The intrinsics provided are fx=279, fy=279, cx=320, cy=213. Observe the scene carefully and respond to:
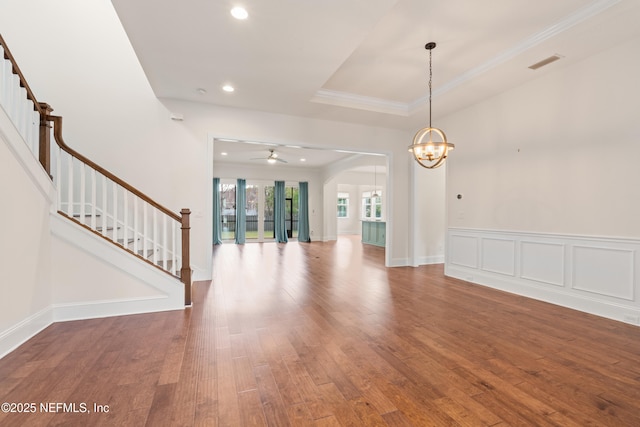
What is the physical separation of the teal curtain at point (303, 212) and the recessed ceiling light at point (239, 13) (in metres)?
8.94

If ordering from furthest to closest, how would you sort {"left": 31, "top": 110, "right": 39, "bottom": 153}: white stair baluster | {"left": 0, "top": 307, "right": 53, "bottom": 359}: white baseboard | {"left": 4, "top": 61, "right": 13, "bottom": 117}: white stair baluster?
{"left": 31, "top": 110, "right": 39, "bottom": 153}: white stair baluster < {"left": 4, "top": 61, "right": 13, "bottom": 117}: white stair baluster < {"left": 0, "top": 307, "right": 53, "bottom": 359}: white baseboard

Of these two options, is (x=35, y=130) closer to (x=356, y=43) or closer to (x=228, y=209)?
(x=356, y=43)

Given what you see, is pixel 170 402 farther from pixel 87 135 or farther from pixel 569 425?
pixel 87 135

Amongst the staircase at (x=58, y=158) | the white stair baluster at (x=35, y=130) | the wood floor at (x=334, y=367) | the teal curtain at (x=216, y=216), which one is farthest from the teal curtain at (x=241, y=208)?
the white stair baluster at (x=35, y=130)

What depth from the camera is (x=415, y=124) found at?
6004mm

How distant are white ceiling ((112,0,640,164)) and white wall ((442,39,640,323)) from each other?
34 cm

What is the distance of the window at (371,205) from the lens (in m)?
13.7

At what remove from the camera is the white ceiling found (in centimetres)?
271

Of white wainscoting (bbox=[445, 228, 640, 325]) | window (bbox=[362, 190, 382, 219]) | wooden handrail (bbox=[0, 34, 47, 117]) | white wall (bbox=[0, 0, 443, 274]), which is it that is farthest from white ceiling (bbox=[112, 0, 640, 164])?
window (bbox=[362, 190, 382, 219])

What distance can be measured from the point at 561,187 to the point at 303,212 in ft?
29.0

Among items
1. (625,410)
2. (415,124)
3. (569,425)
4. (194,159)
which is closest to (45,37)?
(194,159)

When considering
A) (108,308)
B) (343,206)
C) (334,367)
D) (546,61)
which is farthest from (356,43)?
(343,206)

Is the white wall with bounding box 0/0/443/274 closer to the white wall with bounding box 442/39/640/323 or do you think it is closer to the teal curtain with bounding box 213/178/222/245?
the white wall with bounding box 442/39/640/323

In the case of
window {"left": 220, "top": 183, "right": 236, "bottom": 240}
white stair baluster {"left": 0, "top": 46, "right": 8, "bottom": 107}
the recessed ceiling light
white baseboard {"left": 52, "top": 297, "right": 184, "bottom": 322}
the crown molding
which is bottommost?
white baseboard {"left": 52, "top": 297, "right": 184, "bottom": 322}
